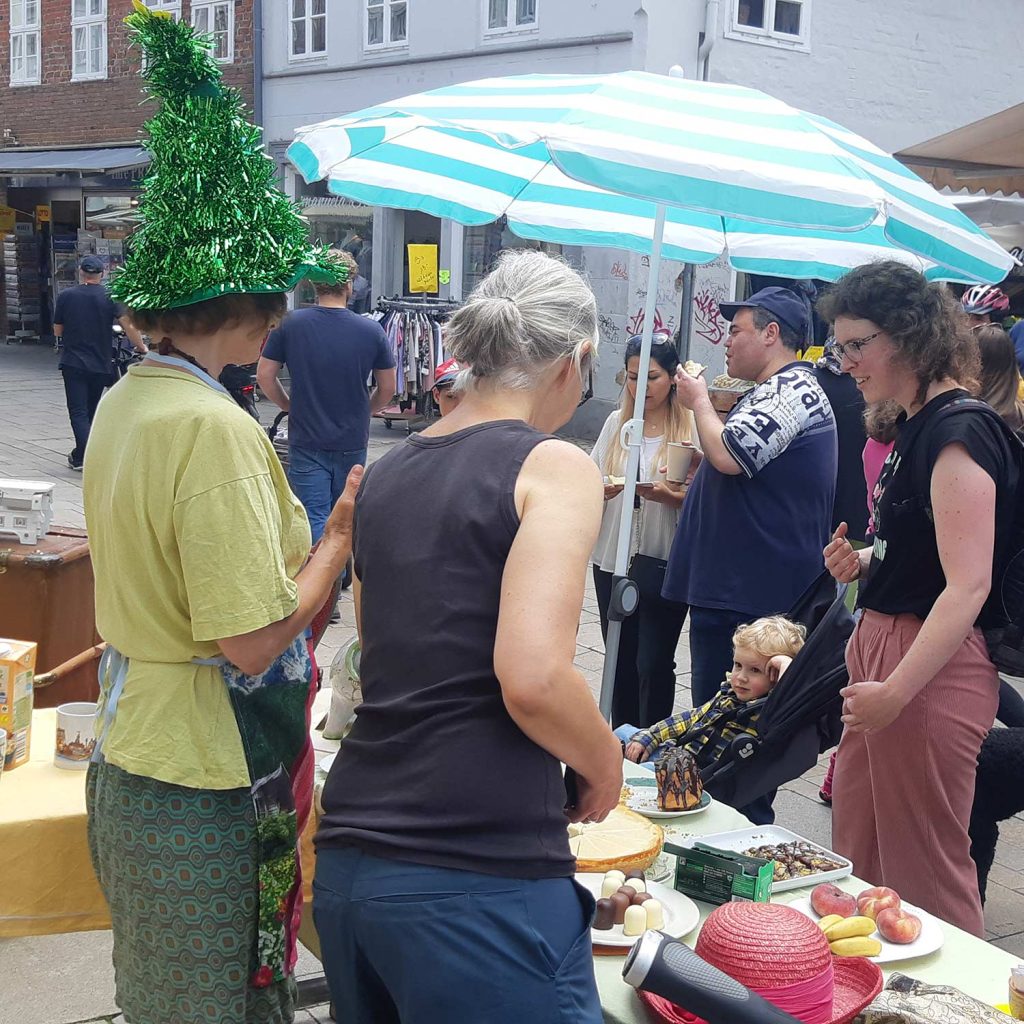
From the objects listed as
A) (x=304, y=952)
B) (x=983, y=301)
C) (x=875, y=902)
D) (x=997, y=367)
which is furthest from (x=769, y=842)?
(x=983, y=301)

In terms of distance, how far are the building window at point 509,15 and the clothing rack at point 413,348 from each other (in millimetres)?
3558

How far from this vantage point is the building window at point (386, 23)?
1602 centimetres

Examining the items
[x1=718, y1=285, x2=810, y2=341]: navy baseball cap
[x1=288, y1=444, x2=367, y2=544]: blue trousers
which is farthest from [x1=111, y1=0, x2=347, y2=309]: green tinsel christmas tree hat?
[x1=288, y1=444, x2=367, y2=544]: blue trousers

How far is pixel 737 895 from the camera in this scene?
2.50m

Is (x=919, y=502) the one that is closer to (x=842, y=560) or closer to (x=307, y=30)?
(x=842, y=560)

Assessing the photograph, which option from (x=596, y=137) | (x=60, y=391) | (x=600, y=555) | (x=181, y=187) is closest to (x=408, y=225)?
(x=60, y=391)

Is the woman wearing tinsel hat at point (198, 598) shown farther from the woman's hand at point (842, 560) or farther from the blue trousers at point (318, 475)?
the blue trousers at point (318, 475)

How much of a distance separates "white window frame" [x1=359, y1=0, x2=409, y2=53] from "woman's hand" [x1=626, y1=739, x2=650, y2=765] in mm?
13867

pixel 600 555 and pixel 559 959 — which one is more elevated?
pixel 559 959

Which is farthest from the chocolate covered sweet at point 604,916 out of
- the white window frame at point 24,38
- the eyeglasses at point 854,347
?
the white window frame at point 24,38

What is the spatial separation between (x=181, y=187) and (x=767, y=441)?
7.38 ft

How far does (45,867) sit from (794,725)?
6.37ft

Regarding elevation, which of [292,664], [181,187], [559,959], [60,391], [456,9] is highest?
[456,9]

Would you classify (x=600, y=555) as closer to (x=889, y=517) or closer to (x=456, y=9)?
(x=889, y=517)
